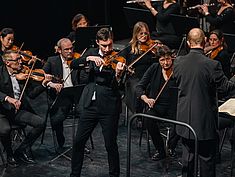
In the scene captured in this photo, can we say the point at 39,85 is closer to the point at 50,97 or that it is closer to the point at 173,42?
the point at 50,97

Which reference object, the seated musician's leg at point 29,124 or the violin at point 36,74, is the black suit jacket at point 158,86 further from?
the seated musician's leg at point 29,124

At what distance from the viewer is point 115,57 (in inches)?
265

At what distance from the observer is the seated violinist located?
7.45m

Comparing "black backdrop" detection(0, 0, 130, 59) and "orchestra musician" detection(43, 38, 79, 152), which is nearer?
"orchestra musician" detection(43, 38, 79, 152)

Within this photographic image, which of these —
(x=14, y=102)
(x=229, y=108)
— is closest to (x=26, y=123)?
(x=14, y=102)

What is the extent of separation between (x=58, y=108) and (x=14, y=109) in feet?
2.06

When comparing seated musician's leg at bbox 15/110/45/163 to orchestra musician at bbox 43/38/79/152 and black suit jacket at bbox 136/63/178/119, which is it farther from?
black suit jacket at bbox 136/63/178/119

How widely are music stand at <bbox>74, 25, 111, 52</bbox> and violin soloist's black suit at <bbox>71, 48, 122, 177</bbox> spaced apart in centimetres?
161

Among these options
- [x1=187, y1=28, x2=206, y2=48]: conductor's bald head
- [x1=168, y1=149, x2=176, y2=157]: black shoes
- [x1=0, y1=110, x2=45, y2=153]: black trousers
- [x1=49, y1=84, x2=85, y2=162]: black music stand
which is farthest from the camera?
[x1=168, y1=149, x2=176, y2=157]: black shoes

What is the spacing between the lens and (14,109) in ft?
24.6

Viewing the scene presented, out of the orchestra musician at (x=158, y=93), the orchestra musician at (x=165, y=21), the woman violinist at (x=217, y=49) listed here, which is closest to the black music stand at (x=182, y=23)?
the orchestra musician at (x=165, y=21)

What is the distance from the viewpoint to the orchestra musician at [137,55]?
27.5ft

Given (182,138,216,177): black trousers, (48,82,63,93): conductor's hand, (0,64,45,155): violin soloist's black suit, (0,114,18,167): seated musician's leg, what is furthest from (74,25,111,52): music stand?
(182,138,216,177): black trousers

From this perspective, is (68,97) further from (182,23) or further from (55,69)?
(182,23)
